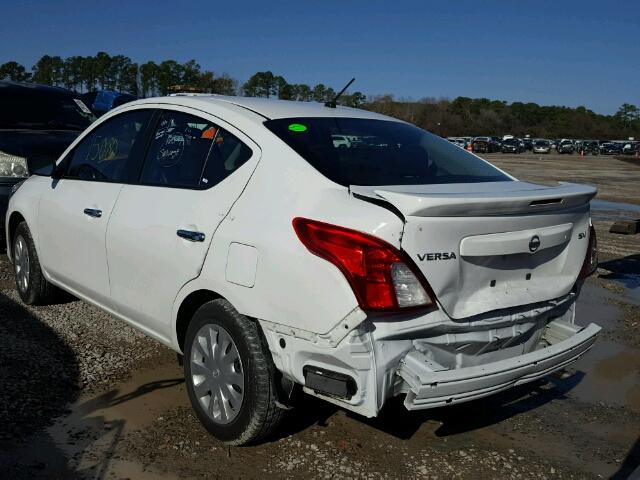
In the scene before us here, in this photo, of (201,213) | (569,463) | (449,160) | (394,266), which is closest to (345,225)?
(394,266)

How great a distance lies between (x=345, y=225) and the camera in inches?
110

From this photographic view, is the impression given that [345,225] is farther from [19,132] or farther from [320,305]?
[19,132]

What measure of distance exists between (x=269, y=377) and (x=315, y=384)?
296 millimetres

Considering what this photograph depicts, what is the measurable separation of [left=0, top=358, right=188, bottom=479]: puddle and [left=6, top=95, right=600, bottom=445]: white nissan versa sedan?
0.40 m

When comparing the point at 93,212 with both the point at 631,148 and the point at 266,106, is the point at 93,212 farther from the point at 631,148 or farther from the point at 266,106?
the point at 631,148

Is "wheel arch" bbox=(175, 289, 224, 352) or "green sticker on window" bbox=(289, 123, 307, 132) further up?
"green sticker on window" bbox=(289, 123, 307, 132)

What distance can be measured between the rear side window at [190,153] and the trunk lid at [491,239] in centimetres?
83

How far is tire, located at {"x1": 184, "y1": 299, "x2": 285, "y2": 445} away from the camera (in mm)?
3088

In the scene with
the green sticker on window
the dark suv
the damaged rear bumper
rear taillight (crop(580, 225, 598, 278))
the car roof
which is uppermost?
the car roof

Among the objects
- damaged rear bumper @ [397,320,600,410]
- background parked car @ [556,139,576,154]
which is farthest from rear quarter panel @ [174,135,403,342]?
background parked car @ [556,139,576,154]

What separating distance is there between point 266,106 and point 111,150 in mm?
1332

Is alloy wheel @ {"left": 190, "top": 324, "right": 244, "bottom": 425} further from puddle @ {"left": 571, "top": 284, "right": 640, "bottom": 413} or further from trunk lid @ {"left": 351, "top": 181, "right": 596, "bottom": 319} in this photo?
puddle @ {"left": 571, "top": 284, "right": 640, "bottom": 413}

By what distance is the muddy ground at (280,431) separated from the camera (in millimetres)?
3205

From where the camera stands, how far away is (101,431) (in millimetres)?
3475
